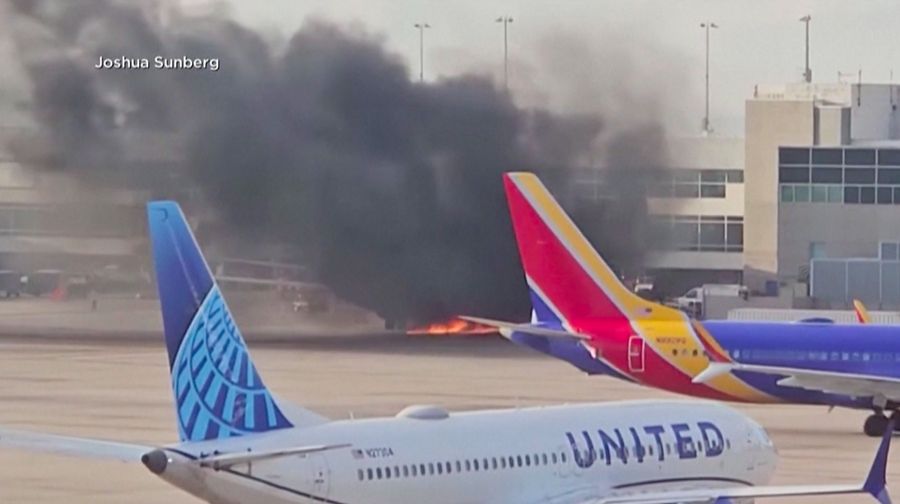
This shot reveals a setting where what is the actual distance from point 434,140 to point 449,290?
677 centimetres

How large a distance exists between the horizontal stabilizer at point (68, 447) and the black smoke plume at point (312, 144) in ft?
172

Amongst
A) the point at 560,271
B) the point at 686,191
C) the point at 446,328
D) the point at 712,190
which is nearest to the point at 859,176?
the point at 686,191

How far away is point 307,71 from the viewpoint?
289 feet

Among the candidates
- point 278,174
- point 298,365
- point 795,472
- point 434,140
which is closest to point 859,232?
point 434,140

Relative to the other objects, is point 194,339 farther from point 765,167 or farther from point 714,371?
point 765,167

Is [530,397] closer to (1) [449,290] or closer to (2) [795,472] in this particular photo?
(2) [795,472]

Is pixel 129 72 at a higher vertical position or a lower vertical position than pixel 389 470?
higher

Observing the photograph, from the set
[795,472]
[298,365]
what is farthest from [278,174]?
[795,472]

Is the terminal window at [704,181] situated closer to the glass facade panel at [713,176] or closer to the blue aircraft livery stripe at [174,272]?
the glass facade panel at [713,176]

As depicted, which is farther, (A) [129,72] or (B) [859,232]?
(B) [859,232]

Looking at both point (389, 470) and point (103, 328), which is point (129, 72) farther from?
point (389, 470)

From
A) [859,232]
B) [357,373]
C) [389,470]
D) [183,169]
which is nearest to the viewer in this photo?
[389,470]

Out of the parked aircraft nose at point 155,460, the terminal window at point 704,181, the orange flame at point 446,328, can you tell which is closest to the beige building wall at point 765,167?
the terminal window at point 704,181

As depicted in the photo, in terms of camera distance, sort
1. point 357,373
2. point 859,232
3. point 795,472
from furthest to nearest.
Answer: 1. point 859,232
2. point 357,373
3. point 795,472
